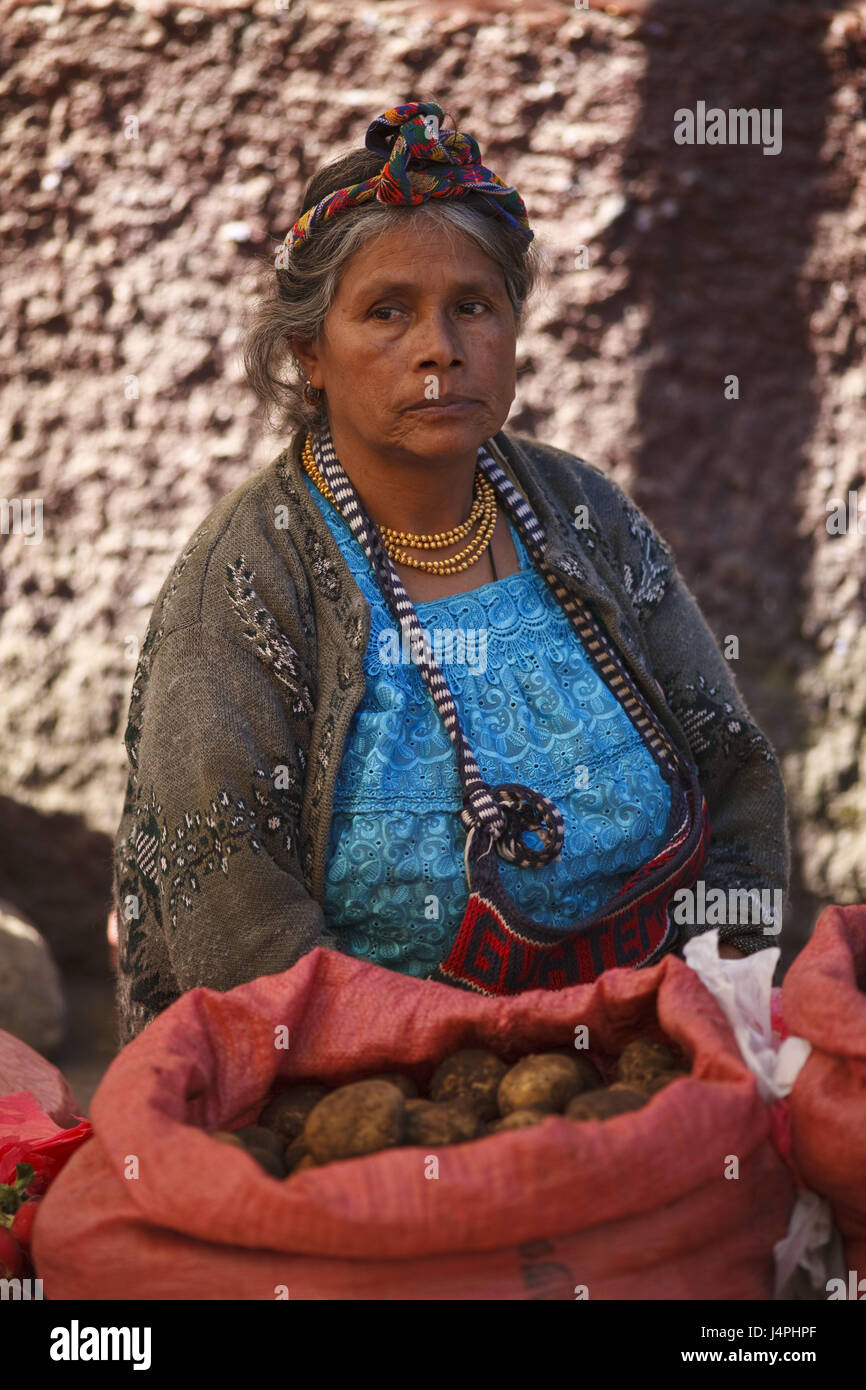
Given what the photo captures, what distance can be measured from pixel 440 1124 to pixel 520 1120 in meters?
0.07

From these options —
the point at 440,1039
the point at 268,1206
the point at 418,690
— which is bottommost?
the point at 268,1206

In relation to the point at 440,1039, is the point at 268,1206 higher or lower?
lower

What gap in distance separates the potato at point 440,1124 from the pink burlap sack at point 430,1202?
0.35 feet

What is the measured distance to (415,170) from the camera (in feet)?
7.18

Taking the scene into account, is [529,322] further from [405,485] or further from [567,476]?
[405,485]

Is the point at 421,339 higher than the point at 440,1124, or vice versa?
the point at 421,339

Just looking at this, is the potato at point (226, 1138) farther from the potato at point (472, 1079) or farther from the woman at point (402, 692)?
the woman at point (402, 692)

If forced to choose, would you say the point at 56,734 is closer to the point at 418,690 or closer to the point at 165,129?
the point at 165,129

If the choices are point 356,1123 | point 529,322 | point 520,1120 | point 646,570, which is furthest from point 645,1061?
point 529,322

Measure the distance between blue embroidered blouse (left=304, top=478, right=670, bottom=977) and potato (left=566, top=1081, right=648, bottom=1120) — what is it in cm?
77

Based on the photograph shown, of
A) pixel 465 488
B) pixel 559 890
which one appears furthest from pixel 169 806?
pixel 465 488

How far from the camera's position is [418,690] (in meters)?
2.19

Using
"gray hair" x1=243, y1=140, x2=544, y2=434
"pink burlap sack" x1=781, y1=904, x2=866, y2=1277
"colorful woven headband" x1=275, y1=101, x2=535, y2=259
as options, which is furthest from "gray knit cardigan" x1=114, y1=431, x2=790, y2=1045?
"pink burlap sack" x1=781, y1=904, x2=866, y2=1277

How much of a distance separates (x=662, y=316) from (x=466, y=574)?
1.86 metres
